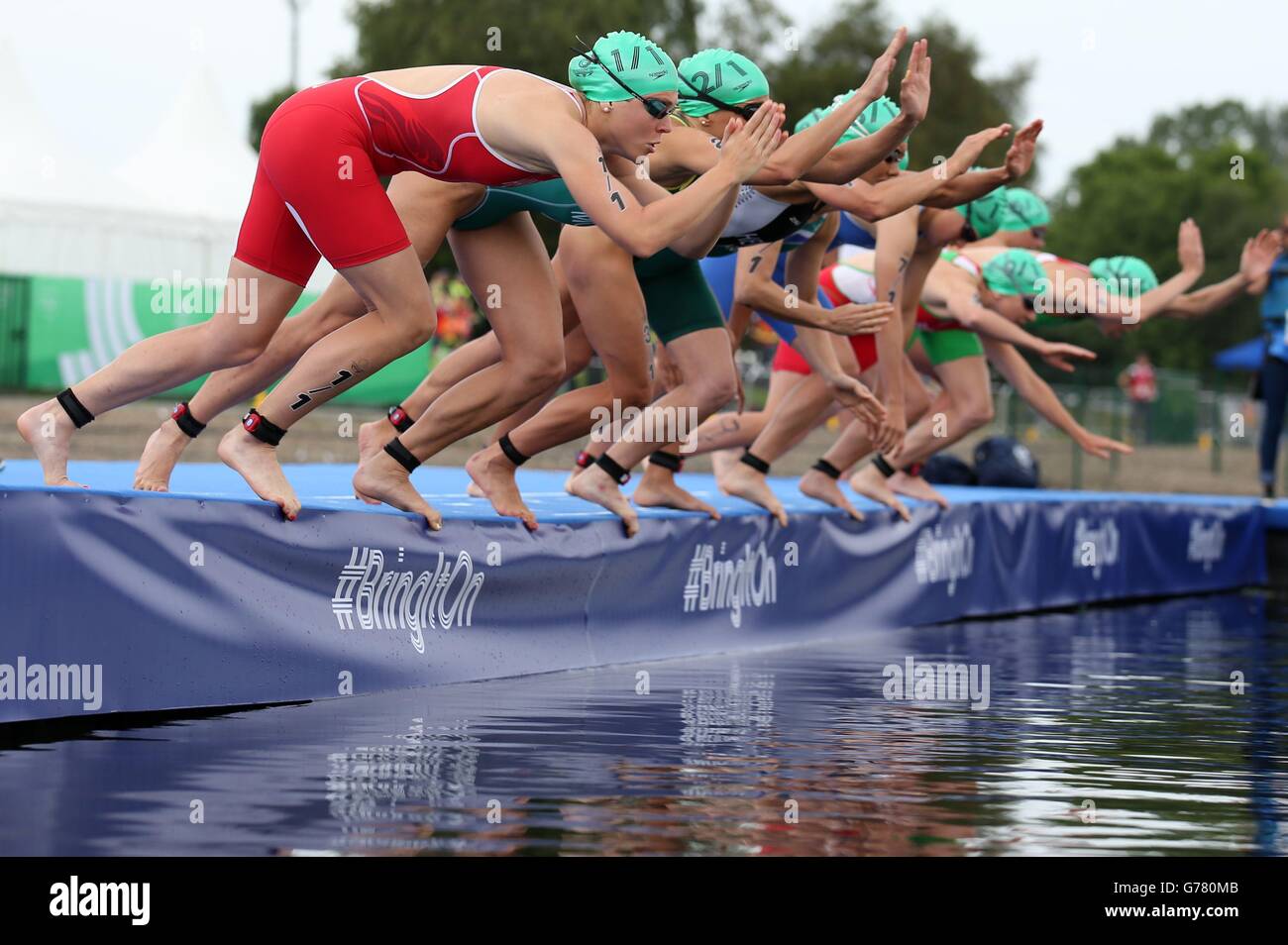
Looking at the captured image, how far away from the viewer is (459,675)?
666 cm

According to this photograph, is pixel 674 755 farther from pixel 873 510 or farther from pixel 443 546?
pixel 873 510

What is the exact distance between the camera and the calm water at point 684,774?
3.94 m

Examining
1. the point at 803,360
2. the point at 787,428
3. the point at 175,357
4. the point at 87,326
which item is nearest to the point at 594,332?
the point at 175,357

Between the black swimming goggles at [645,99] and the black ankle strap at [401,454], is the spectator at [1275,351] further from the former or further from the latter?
the black ankle strap at [401,454]

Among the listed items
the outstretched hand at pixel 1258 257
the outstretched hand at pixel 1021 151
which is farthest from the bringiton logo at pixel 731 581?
the outstretched hand at pixel 1258 257

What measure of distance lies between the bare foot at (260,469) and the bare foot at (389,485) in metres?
0.38

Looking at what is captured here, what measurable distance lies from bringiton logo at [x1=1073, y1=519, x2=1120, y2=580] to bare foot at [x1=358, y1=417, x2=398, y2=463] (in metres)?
6.27

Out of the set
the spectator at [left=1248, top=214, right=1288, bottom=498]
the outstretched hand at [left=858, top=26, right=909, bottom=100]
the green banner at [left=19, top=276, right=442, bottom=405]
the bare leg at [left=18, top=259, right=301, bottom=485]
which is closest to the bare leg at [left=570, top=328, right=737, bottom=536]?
the outstretched hand at [left=858, top=26, right=909, bottom=100]

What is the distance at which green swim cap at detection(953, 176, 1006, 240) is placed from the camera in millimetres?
9898
